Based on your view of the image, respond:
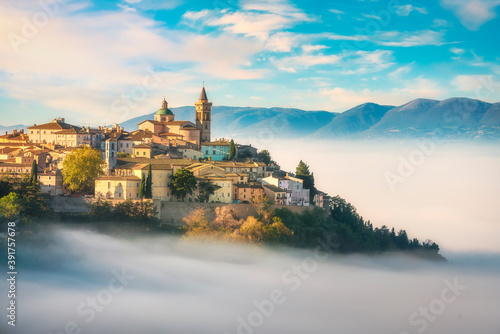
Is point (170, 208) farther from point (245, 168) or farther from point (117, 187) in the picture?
point (245, 168)

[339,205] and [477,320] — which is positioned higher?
[339,205]

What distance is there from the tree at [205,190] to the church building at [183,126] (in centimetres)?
1917

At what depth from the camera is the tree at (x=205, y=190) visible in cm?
4550

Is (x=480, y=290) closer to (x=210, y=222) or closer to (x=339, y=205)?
(x=339, y=205)

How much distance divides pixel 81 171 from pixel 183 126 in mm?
22829

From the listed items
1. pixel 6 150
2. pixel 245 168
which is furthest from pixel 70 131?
pixel 245 168

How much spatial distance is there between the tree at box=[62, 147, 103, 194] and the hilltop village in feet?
2.68

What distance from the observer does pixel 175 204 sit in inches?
1741

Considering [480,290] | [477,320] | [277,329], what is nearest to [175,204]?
[277,329]

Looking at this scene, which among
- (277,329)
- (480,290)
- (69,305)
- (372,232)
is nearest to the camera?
(69,305)

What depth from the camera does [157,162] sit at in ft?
159

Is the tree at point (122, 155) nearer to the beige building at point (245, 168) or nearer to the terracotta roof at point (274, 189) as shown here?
the beige building at point (245, 168)

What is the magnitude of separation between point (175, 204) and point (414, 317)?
31.0 meters

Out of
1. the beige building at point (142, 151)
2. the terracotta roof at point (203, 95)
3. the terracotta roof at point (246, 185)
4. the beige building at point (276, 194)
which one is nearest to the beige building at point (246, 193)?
the terracotta roof at point (246, 185)
